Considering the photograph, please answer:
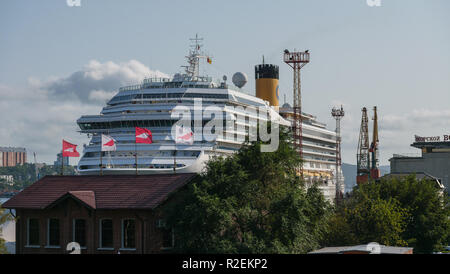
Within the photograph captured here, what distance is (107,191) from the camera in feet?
124

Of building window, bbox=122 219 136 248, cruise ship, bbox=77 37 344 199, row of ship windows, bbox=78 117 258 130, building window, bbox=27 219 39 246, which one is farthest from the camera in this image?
row of ship windows, bbox=78 117 258 130

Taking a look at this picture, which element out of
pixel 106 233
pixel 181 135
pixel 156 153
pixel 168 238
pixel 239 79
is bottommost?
pixel 168 238

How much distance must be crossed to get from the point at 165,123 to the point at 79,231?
27.5 m

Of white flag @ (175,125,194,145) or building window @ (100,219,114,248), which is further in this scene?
white flag @ (175,125,194,145)

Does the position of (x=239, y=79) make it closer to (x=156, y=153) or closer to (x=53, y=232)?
(x=156, y=153)

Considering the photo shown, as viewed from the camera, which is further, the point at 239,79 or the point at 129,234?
the point at 239,79

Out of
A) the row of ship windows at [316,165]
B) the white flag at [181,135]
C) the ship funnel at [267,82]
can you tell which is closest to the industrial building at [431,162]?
the row of ship windows at [316,165]

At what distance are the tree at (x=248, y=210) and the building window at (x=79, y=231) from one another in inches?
219

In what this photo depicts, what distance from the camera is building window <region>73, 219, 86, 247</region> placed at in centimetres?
3672

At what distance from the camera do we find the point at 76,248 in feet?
118

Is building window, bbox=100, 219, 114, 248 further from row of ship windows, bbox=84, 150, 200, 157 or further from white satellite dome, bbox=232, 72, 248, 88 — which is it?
white satellite dome, bbox=232, 72, 248, 88

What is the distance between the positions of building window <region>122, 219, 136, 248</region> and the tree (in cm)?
237

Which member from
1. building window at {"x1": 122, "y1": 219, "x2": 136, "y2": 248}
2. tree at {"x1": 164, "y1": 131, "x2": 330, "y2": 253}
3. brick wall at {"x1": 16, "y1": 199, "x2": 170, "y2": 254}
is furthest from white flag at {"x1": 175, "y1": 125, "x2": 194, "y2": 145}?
building window at {"x1": 122, "y1": 219, "x2": 136, "y2": 248}

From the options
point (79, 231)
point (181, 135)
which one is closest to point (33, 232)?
point (79, 231)
